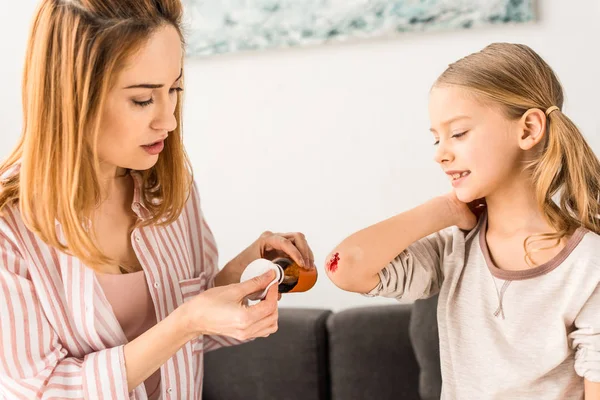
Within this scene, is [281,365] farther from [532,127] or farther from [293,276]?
[532,127]

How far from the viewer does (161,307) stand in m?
1.41

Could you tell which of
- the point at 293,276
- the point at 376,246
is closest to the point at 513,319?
the point at 376,246

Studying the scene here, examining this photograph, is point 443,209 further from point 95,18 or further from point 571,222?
point 95,18

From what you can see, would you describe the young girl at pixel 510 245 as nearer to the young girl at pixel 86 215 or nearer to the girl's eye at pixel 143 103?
the young girl at pixel 86 215

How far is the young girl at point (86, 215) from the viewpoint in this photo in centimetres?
118

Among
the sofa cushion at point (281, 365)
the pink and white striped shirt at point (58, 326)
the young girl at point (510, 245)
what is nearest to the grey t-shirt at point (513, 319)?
the young girl at point (510, 245)

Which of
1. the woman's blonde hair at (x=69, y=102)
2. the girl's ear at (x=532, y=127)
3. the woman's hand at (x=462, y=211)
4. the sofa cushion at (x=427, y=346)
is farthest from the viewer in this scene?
the sofa cushion at (x=427, y=346)

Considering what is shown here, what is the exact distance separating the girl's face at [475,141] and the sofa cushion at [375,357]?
810mm

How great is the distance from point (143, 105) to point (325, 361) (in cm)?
112

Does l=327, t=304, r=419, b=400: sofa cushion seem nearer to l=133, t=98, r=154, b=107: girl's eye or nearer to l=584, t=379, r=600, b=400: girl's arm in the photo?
l=584, t=379, r=600, b=400: girl's arm

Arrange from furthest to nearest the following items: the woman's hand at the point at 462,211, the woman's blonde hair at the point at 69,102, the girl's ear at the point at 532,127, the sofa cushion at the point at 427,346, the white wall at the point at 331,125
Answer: the white wall at the point at 331,125 < the sofa cushion at the point at 427,346 < the woman's hand at the point at 462,211 < the girl's ear at the point at 532,127 < the woman's blonde hair at the point at 69,102

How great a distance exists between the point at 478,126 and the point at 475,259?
245 millimetres

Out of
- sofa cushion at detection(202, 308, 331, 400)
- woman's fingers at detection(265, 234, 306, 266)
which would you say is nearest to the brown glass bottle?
woman's fingers at detection(265, 234, 306, 266)

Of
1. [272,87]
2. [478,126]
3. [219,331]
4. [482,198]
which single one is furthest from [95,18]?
[272,87]
